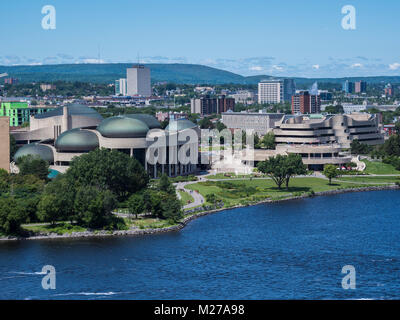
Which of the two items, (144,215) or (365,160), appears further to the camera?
(365,160)

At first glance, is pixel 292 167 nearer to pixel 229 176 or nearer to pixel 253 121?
pixel 229 176

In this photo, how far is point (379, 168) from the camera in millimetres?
72750

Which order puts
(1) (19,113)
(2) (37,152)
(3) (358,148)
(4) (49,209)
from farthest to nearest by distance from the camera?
(1) (19,113)
(3) (358,148)
(2) (37,152)
(4) (49,209)

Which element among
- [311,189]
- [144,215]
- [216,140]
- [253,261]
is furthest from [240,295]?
[216,140]

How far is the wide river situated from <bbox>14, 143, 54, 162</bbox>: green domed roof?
23014mm

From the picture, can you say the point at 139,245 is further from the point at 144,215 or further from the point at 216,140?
the point at 216,140

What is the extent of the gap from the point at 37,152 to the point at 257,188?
816 inches

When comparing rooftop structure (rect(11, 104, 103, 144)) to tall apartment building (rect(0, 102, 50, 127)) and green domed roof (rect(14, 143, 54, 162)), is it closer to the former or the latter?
green domed roof (rect(14, 143, 54, 162))

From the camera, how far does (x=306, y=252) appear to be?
3647cm

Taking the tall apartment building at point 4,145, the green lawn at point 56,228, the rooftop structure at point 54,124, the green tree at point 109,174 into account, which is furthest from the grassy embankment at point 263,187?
the tall apartment building at point 4,145

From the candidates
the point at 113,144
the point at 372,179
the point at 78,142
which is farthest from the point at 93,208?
the point at 372,179

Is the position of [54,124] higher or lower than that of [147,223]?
higher
